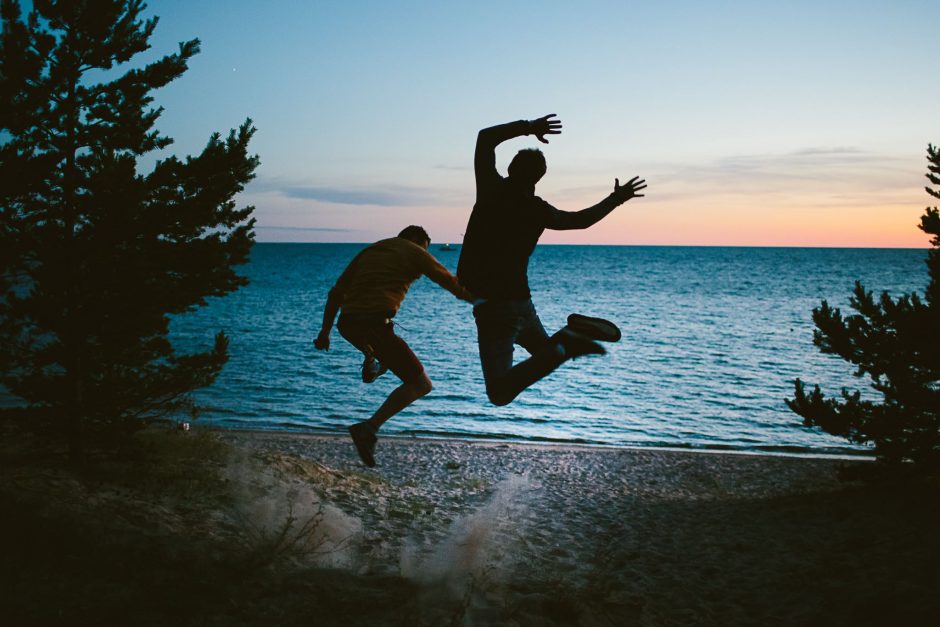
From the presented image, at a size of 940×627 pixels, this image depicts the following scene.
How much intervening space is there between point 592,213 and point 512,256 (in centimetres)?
70

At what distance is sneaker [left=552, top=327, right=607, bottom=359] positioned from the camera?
480 cm

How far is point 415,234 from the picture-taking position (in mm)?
5586

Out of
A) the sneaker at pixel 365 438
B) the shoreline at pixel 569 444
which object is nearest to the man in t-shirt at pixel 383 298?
the sneaker at pixel 365 438

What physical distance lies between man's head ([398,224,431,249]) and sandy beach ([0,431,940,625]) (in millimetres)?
3106

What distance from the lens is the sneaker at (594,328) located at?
493cm

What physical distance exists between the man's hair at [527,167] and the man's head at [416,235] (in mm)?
1126

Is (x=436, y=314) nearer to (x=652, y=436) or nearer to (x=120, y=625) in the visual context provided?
(x=652, y=436)

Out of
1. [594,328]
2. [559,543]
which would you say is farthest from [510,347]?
[559,543]

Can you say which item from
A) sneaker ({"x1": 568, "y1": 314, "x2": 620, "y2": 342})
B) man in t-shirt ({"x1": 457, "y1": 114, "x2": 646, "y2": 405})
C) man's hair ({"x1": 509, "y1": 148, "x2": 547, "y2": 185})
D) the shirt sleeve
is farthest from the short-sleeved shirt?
sneaker ({"x1": 568, "y1": 314, "x2": 620, "y2": 342})

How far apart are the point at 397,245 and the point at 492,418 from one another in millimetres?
16026

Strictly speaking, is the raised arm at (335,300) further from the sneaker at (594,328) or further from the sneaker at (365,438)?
the sneaker at (594,328)

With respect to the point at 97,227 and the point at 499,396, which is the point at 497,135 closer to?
the point at 499,396

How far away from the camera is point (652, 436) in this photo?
19047 mm

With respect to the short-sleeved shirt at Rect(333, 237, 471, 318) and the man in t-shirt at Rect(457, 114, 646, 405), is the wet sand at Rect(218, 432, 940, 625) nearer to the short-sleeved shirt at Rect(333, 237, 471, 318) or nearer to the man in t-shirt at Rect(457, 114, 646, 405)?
the man in t-shirt at Rect(457, 114, 646, 405)
